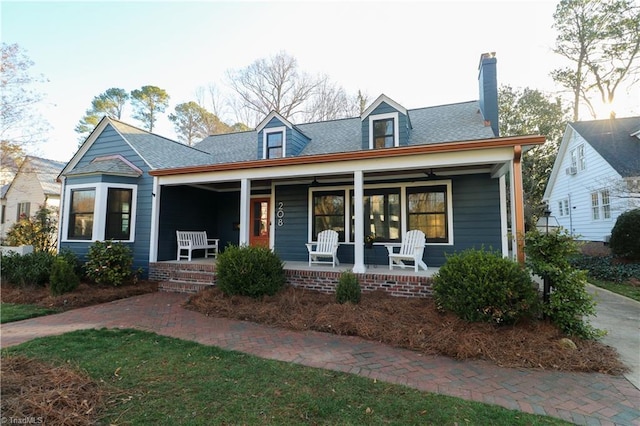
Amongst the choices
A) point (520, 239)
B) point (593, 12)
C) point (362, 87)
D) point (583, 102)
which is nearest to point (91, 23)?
point (520, 239)

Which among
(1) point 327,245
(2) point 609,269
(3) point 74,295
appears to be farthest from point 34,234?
(2) point 609,269

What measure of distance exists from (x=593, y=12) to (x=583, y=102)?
482 cm

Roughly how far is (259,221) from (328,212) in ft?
7.67

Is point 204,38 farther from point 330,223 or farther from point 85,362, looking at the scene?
point 85,362

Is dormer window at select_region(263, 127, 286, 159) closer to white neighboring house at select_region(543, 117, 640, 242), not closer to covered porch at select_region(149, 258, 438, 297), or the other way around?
covered porch at select_region(149, 258, 438, 297)

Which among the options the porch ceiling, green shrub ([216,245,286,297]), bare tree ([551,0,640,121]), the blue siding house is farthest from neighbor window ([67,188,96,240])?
bare tree ([551,0,640,121])

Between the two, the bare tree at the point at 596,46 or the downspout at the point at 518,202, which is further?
the bare tree at the point at 596,46

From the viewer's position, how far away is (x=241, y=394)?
2.59 meters

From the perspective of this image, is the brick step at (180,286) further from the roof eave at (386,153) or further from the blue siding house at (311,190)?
the roof eave at (386,153)

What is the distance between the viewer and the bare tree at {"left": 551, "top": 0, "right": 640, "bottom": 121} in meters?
14.9

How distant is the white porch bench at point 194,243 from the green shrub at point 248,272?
2951mm

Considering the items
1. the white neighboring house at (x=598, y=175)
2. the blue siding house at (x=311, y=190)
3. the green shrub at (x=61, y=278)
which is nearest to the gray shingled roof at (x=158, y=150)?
the blue siding house at (x=311, y=190)

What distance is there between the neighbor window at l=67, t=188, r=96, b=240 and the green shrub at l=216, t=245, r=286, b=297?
450 centimetres

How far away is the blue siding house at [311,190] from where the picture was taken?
263 inches
